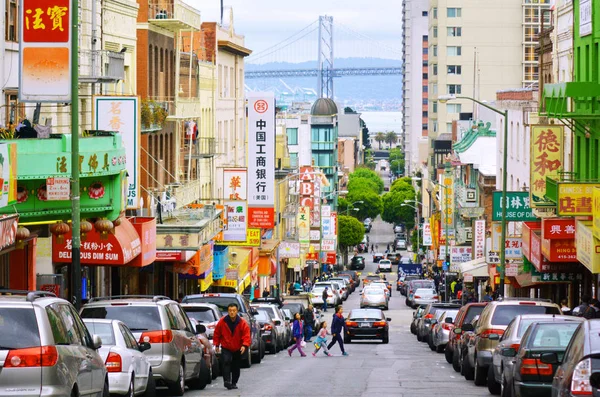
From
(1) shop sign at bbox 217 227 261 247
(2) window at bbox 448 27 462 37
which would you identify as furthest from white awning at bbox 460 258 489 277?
(2) window at bbox 448 27 462 37

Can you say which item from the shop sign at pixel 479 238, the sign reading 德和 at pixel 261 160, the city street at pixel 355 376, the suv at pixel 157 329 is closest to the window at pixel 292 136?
the shop sign at pixel 479 238

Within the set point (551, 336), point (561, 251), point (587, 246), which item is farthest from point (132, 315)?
point (561, 251)

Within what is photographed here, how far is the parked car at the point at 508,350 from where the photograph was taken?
20281mm

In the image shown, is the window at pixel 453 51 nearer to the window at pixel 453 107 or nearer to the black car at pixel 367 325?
the window at pixel 453 107

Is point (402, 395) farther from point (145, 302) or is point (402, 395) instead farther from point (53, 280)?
point (53, 280)

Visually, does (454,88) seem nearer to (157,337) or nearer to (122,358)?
(157,337)

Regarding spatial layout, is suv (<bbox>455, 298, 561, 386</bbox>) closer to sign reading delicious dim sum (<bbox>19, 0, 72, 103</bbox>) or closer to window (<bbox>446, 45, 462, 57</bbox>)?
sign reading delicious dim sum (<bbox>19, 0, 72, 103</bbox>)

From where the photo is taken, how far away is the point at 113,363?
1819 centimetres

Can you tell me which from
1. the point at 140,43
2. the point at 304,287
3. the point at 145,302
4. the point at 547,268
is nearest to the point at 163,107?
the point at 140,43

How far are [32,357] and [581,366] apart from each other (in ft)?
18.1

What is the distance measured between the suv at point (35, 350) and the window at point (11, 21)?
17.7 meters

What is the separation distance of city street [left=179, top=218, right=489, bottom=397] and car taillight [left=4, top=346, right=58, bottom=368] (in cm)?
916

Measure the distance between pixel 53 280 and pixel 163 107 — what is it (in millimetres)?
21777

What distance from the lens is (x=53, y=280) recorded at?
28.9 meters
